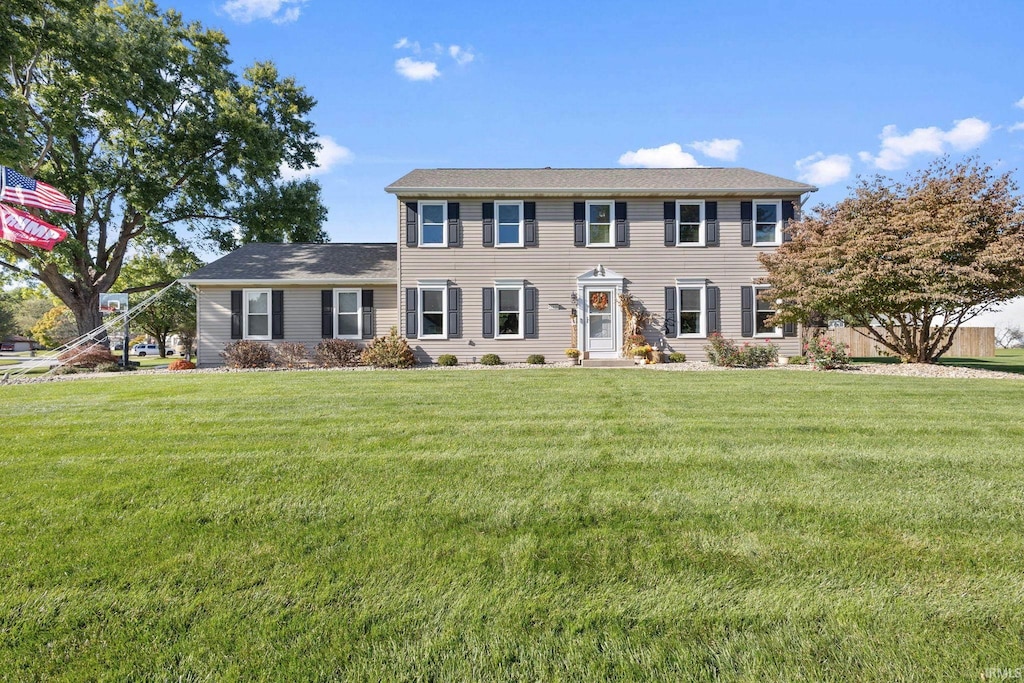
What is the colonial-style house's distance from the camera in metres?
15.8

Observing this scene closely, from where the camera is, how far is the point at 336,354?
600 inches

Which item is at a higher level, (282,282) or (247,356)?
(282,282)

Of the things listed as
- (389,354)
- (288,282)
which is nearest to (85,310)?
(288,282)

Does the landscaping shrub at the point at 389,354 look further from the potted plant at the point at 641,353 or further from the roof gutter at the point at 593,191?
the potted plant at the point at 641,353

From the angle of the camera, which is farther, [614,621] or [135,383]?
[135,383]

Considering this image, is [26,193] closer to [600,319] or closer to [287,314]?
[287,314]

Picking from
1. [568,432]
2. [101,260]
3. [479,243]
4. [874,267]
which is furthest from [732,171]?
[101,260]

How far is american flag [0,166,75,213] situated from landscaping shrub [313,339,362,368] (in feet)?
22.8

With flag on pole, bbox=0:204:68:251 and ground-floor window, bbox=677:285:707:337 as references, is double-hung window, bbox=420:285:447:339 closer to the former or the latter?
ground-floor window, bbox=677:285:707:337

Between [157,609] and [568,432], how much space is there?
4144 mm

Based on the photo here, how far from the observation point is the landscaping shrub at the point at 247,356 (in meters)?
15.1

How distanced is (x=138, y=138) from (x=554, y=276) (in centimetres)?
1690

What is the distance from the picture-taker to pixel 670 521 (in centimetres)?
329

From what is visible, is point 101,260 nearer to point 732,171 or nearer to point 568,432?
point 568,432
